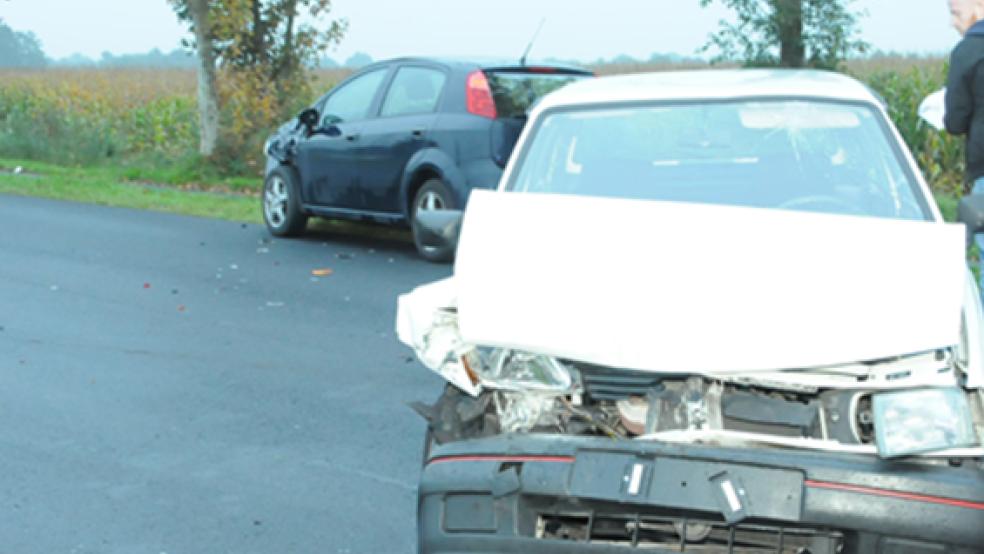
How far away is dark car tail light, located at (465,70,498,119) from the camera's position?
11.9 m

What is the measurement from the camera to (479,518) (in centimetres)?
407

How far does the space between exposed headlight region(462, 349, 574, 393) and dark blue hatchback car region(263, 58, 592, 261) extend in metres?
6.35

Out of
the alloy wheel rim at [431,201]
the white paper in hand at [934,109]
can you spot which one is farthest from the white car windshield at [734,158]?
the alloy wheel rim at [431,201]

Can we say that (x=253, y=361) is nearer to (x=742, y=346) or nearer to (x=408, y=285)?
(x=408, y=285)

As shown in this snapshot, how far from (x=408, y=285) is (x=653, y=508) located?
292 inches

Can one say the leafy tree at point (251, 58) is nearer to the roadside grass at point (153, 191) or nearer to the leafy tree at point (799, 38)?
the roadside grass at point (153, 191)

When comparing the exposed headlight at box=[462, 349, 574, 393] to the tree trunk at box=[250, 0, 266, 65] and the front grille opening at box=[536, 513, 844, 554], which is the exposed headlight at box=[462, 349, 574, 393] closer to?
the front grille opening at box=[536, 513, 844, 554]

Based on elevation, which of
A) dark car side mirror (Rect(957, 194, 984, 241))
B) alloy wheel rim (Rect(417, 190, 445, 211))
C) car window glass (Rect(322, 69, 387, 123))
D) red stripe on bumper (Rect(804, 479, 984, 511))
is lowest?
alloy wheel rim (Rect(417, 190, 445, 211))

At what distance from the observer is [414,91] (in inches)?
505

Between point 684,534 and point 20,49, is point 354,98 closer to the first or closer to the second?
point 684,534

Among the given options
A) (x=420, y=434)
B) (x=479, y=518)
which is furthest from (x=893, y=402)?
(x=420, y=434)

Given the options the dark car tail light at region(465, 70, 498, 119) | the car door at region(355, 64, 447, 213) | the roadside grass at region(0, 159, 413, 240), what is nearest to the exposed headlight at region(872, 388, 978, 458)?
the dark car tail light at region(465, 70, 498, 119)

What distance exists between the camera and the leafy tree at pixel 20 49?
110688mm

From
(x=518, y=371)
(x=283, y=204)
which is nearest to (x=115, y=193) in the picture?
(x=283, y=204)
